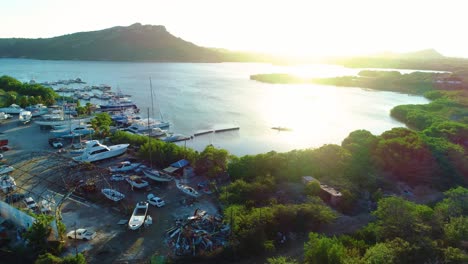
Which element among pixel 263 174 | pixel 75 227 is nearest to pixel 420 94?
pixel 263 174

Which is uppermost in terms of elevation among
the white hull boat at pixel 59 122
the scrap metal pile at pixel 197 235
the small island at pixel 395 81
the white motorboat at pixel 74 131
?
the small island at pixel 395 81

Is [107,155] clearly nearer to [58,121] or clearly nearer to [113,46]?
[58,121]

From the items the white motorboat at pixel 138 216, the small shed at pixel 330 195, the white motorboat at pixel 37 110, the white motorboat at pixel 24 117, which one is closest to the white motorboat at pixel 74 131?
the white motorboat at pixel 24 117

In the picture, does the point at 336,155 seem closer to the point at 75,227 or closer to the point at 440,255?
the point at 440,255

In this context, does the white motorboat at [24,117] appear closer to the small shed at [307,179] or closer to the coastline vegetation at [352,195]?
the coastline vegetation at [352,195]

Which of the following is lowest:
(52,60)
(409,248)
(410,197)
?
(410,197)

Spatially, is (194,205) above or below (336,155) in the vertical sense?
below

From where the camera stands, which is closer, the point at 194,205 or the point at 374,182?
the point at 194,205
